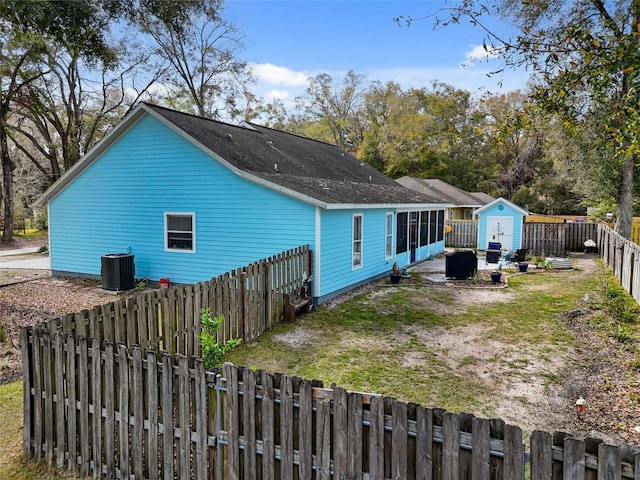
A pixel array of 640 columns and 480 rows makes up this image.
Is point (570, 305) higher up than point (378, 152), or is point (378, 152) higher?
point (378, 152)

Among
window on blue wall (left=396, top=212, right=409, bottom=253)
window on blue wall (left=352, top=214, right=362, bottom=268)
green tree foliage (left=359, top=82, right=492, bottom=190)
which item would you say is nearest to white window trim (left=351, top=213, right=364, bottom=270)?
window on blue wall (left=352, top=214, right=362, bottom=268)

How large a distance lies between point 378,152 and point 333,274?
33.2 m

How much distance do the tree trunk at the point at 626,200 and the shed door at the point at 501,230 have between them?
435 centimetres

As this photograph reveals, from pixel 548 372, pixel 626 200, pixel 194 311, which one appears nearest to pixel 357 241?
pixel 194 311

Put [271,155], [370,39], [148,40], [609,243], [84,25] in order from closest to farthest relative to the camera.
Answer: [370,39]
[84,25]
[271,155]
[609,243]
[148,40]

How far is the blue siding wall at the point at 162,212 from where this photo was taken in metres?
11.3

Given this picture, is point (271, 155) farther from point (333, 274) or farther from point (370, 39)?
point (370, 39)

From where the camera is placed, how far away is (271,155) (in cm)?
1479

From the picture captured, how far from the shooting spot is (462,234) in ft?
83.3

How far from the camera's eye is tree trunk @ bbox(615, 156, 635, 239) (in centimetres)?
1878

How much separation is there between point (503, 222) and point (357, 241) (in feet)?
38.0

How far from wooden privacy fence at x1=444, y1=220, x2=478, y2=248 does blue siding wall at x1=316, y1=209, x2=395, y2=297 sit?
461 inches

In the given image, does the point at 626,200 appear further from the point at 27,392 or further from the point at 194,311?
the point at 27,392

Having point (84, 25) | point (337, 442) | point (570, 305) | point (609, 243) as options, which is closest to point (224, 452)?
point (337, 442)
